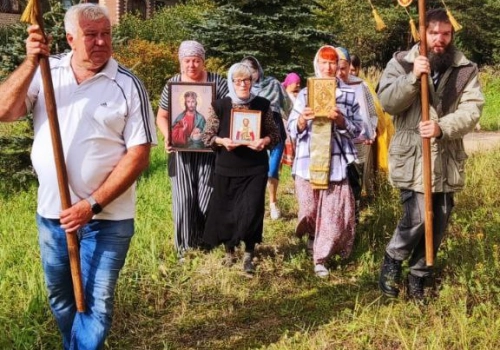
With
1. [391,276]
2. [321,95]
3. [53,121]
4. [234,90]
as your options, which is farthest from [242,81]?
[53,121]

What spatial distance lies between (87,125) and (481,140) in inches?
401

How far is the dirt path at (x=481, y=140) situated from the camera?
10.2 meters

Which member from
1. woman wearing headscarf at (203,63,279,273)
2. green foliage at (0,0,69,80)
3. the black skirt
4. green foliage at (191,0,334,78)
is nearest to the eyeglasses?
woman wearing headscarf at (203,63,279,273)

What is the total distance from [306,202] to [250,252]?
0.68m

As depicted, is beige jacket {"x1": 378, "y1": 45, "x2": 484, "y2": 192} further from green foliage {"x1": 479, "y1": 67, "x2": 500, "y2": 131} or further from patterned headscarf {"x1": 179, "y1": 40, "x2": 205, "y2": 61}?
green foliage {"x1": 479, "y1": 67, "x2": 500, "y2": 131}

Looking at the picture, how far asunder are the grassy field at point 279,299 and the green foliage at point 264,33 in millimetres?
10327

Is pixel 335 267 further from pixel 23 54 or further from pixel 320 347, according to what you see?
pixel 23 54

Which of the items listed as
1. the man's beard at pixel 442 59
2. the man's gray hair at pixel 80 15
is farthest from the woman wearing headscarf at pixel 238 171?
the man's gray hair at pixel 80 15

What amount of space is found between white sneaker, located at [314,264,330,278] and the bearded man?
36.7 inches

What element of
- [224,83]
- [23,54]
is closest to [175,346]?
[224,83]

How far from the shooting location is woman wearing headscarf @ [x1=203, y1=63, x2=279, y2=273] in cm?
498

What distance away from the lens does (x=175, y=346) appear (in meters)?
3.90

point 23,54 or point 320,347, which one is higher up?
point 23,54

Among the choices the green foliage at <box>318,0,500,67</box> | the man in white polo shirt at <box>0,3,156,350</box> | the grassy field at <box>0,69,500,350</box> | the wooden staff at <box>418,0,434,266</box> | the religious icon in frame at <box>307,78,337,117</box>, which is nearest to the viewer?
the man in white polo shirt at <box>0,3,156,350</box>
